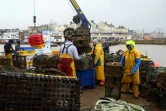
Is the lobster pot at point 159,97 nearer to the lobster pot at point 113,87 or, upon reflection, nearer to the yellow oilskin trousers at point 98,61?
the lobster pot at point 113,87

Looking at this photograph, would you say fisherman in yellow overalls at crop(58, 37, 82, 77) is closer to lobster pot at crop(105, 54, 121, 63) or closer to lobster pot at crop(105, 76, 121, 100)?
lobster pot at crop(105, 76, 121, 100)

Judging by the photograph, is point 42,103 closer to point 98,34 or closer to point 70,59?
point 70,59

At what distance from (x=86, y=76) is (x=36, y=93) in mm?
3818

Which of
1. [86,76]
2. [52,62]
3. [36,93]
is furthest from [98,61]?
[36,93]

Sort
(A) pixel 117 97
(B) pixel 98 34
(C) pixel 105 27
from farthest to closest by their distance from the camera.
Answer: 1. (C) pixel 105 27
2. (B) pixel 98 34
3. (A) pixel 117 97

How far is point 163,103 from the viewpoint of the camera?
516cm

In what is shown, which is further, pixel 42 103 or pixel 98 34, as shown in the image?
pixel 98 34

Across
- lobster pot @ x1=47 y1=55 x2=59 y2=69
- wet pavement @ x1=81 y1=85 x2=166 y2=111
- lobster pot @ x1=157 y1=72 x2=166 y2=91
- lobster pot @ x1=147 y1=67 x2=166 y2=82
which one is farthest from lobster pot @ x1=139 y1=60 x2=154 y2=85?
lobster pot @ x1=47 y1=55 x2=59 y2=69

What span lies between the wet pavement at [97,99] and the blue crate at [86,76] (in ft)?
0.61

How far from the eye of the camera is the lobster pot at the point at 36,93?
2.77 metres

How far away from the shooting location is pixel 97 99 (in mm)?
5590

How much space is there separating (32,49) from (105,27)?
117 m

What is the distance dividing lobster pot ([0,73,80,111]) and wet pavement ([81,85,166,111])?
6.65 ft

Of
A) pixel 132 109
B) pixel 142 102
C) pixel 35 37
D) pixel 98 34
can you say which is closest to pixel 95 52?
pixel 142 102
